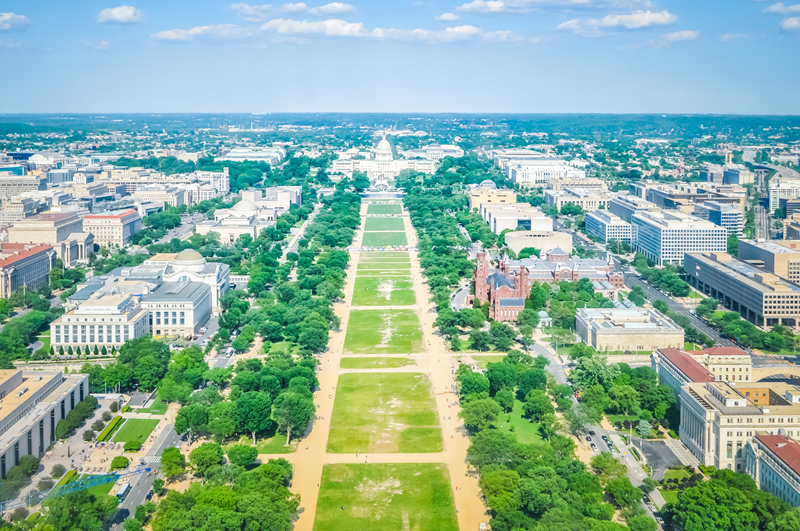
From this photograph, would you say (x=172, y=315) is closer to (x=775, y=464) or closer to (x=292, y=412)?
(x=292, y=412)

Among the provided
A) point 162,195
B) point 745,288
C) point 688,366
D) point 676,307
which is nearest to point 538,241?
point 676,307

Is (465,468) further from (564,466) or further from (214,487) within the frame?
(214,487)

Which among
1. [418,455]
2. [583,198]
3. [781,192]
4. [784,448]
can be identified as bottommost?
[418,455]

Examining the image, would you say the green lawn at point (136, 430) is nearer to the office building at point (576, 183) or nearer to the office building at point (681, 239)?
the office building at point (681, 239)

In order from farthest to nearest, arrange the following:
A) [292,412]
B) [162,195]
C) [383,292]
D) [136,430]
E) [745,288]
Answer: [162,195] → [383,292] → [745,288] → [136,430] → [292,412]

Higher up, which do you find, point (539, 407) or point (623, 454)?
point (539, 407)

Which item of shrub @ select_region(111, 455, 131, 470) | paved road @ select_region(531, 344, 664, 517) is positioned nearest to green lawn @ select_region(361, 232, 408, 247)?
paved road @ select_region(531, 344, 664, 517)

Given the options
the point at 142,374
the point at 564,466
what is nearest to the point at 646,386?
the point at 564,466
